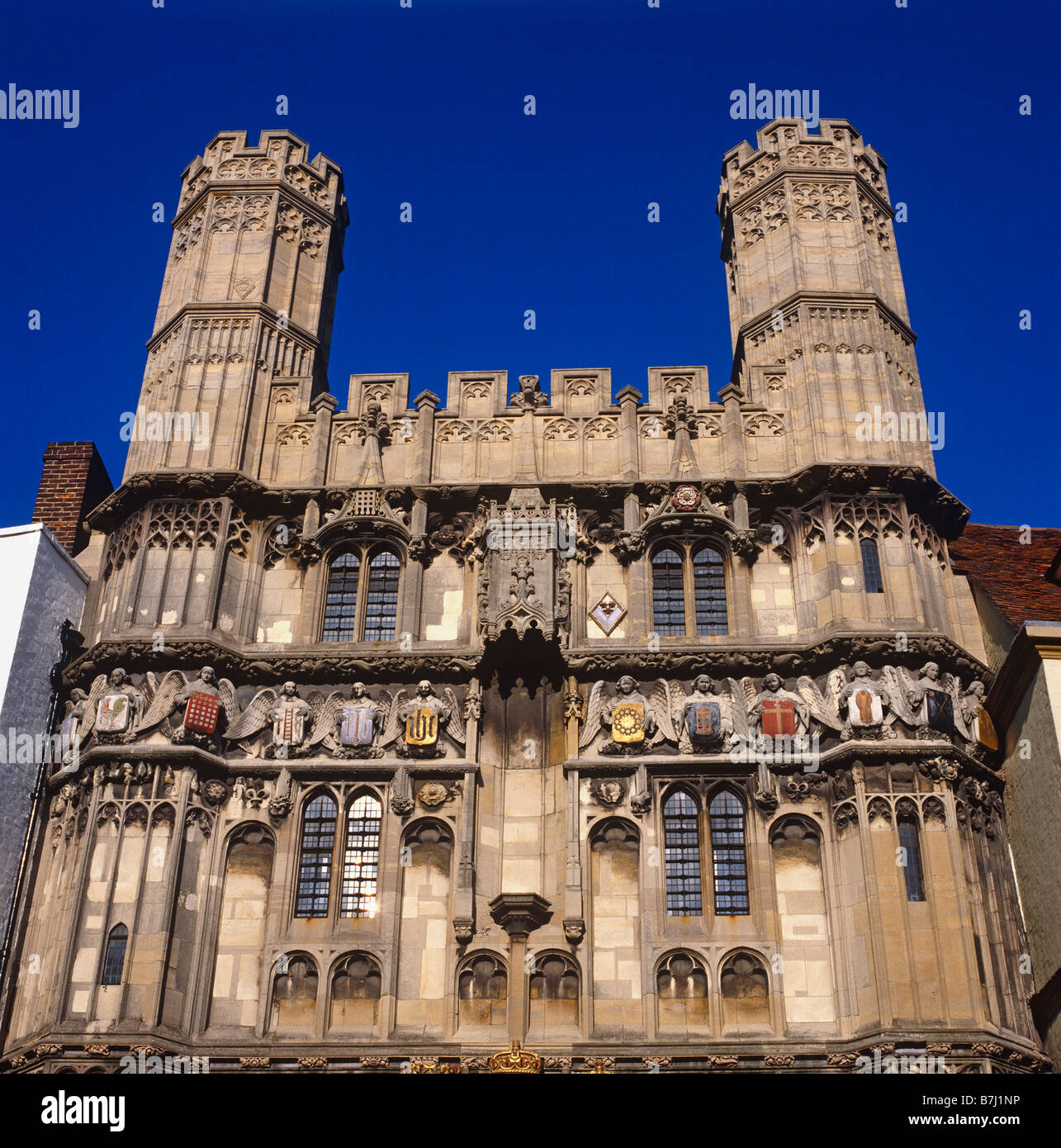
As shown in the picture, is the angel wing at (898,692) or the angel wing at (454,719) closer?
the angel wing at (898,692)

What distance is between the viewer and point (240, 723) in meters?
24.8

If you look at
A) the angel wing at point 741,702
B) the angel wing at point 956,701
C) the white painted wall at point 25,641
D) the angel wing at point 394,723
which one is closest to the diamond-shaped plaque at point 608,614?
the angel wing at point 741,702

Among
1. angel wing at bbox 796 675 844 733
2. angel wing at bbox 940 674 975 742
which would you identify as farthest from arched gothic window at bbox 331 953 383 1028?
angel wing at bbox 940 674 975 742

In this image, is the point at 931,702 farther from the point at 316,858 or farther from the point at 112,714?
the point at 112,714

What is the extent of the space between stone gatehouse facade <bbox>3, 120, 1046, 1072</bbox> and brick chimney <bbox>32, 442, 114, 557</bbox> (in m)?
0.52

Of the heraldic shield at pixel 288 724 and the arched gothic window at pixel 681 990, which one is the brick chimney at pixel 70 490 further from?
the arched gothic window at pixel 681 990

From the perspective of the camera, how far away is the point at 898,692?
2395 centimetres

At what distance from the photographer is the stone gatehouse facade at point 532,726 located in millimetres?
22156

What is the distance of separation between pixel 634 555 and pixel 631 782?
4.52 meters

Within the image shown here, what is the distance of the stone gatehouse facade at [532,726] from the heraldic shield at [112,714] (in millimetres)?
71

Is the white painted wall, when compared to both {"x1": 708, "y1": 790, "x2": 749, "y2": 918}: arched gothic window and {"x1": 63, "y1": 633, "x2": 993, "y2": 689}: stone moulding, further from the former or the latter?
{"x1": 708, "y1": 790, "x2": 749, "y2": 918}: arched gothic window

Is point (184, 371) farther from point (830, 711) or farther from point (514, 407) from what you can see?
point (830, 711)

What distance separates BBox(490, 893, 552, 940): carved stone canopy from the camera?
75.0 feet
